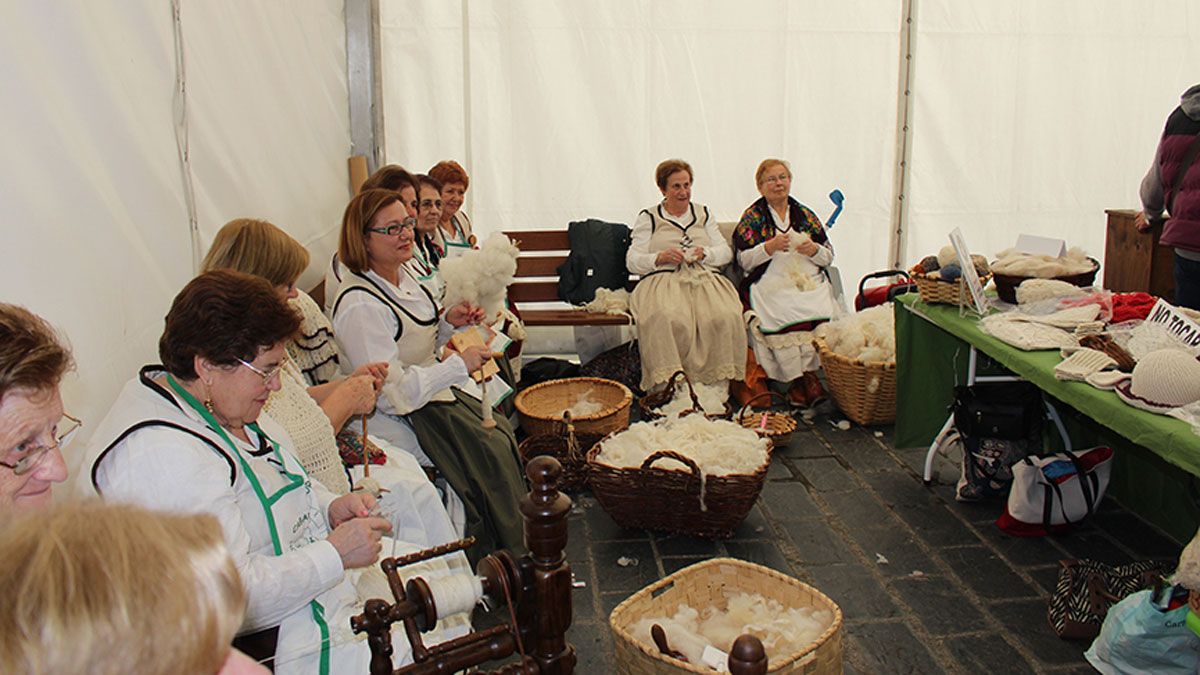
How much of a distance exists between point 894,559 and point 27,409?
9.43 ft

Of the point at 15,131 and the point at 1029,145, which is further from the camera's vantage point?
the point at 1029,145

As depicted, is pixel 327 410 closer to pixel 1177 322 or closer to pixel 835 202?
pixel 1177 322

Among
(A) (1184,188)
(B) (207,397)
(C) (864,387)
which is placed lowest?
(C) (864,387)

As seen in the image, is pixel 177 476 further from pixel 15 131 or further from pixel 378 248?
pixel 378 248

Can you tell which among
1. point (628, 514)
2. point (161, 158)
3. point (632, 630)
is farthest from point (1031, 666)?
point (161, 158)

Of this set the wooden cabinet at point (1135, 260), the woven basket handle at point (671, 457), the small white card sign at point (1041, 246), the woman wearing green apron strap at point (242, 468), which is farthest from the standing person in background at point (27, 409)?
the wooden cabinet at point (1135, 260)

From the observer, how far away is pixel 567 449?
4.19 meters

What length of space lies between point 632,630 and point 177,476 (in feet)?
4.25

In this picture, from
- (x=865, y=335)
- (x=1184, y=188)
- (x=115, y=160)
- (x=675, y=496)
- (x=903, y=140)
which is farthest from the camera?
(x=903, y=140)

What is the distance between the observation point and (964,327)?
3.60 meters

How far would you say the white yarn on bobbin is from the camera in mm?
1342

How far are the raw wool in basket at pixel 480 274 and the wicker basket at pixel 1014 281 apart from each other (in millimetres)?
1983

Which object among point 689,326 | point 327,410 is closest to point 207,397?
point 327,410

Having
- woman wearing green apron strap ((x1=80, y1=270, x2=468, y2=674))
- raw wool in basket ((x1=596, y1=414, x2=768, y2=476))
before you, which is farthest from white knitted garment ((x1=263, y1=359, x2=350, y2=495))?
raw wool in basket ((x1=596, y1=414, x2=768, y2=476))
